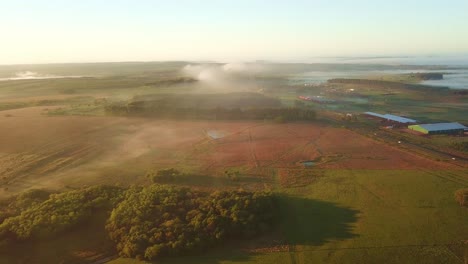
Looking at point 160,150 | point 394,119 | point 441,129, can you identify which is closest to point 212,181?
point 160,150

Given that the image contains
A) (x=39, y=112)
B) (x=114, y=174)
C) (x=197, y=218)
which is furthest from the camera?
(x=39, y=112)

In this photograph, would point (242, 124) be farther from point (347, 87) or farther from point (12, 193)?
point (347, 87)

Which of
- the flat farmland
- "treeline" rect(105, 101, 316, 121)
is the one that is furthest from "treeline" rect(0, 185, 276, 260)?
"treeline" rect(105, 101, 316, 121)

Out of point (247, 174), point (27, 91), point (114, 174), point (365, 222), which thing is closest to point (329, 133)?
point (247, 174)

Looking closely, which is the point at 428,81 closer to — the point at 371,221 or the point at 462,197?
the point at 462,197

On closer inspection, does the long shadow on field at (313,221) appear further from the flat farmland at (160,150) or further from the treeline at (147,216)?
the flat farmland at (160,150)

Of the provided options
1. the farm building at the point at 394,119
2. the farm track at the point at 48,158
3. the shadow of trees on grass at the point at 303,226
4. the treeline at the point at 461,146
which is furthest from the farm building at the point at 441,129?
the farm track at the point at 48,158
